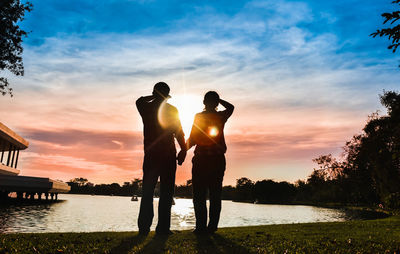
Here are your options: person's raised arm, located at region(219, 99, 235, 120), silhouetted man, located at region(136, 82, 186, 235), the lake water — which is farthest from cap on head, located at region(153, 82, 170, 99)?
the lake water

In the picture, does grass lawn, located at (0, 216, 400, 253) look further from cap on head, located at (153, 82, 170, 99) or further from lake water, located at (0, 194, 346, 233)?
lake water, located at (0, 194, 346, 233)

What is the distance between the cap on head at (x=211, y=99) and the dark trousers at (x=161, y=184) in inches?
57.3

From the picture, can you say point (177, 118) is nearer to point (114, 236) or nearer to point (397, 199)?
point (114, 236)

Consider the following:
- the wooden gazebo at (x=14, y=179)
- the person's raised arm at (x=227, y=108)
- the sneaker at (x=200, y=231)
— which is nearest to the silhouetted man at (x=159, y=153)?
the sneaker at (x=200, y=231)

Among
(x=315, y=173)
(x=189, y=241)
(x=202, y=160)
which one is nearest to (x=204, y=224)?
(x=189, y=241)

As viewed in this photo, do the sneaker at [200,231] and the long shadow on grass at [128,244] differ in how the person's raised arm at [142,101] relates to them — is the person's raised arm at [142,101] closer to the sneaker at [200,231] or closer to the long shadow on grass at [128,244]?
the long shadow on grass at [128,244]

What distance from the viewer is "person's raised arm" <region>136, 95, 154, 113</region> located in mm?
6840

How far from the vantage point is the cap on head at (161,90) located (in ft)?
22.6

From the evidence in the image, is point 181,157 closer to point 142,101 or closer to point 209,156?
point 209,156

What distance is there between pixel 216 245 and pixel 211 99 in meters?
3.18

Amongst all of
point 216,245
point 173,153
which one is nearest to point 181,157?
point 173,153

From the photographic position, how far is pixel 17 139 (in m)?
53.3

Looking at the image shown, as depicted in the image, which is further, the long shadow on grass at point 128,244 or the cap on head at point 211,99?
the cap on head at point 211,99

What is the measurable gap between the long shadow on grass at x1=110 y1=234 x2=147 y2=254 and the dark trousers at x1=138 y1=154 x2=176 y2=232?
1.13 ft
